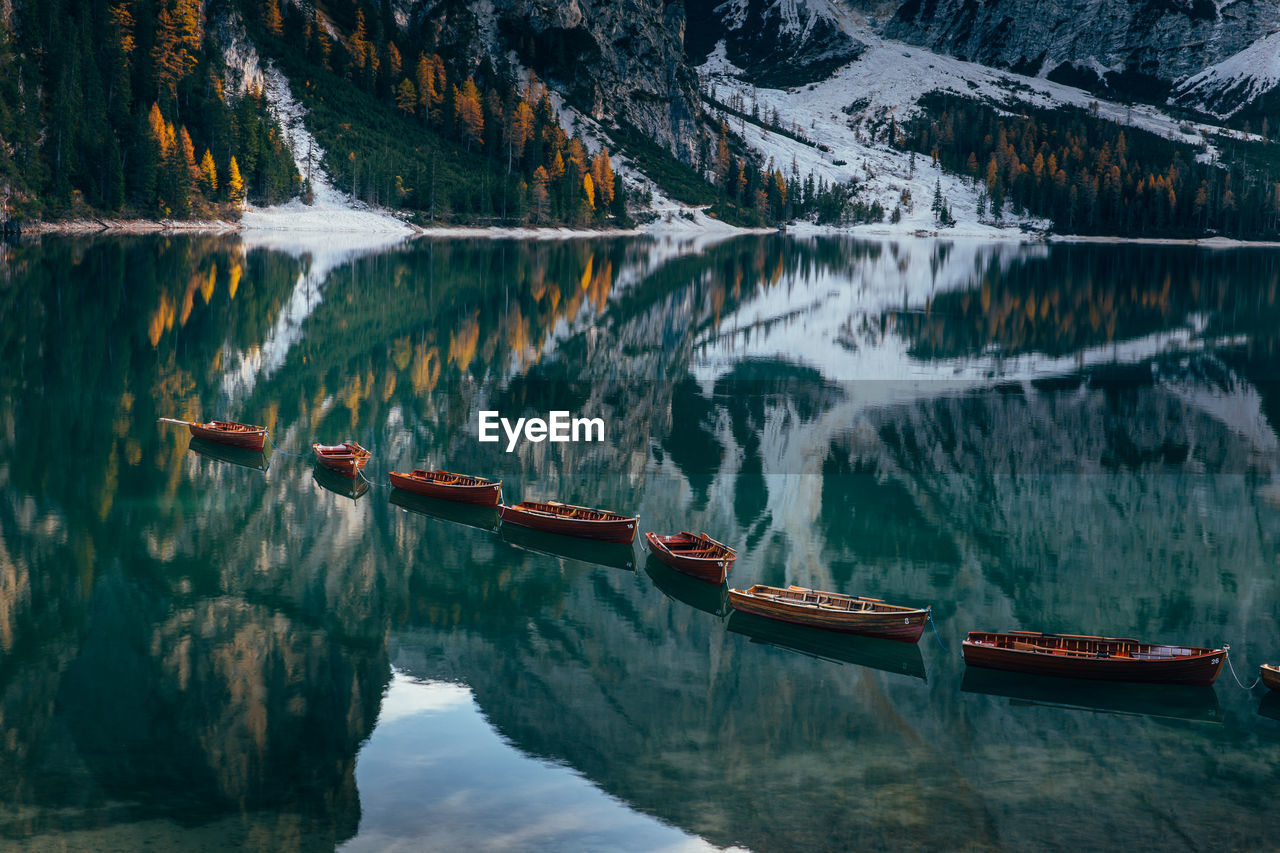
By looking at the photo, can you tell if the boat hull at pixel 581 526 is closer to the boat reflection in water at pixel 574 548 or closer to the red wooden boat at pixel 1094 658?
the boat reflection in water at pixel 574 548

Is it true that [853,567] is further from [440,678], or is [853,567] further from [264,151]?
[264,151]

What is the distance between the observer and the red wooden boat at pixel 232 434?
1474 inches

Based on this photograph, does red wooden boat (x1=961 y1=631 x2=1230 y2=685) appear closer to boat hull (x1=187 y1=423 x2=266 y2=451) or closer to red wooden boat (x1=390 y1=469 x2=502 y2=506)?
red wooden boat (x1=390 y1=469 x2=502 y2=506)

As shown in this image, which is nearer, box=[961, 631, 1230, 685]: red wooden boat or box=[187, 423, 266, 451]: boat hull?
box=[961, 631, 1230, 685]: red wooden boat

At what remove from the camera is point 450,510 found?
108 feet

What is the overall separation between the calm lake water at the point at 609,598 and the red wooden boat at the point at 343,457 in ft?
2.65

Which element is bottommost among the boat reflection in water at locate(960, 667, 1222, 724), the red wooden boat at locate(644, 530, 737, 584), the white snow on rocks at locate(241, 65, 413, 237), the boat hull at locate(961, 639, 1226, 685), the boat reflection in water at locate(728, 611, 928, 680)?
the boat reflection in water at locate(960, 667, 1222, 724)

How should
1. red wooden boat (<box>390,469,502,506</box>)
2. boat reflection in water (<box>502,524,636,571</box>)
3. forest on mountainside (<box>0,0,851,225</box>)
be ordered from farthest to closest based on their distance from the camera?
forest on mountainside (<box>0,0,851,225</box>)
red wooden boat (<box>390,469,502,506</box>)
boat reflection in water (<box>502,524,636,571</box>)

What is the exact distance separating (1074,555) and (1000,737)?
11914mm

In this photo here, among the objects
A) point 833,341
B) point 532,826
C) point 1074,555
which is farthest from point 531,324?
point 532,826

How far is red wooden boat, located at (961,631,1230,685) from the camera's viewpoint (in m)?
21.6

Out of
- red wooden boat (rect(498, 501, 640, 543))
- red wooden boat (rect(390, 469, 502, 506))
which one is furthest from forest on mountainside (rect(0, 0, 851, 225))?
red wooden boat (rect(498, 501, 640, 543))

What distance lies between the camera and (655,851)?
1586cm

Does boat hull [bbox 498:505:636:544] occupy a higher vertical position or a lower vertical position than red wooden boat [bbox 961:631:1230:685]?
higher
